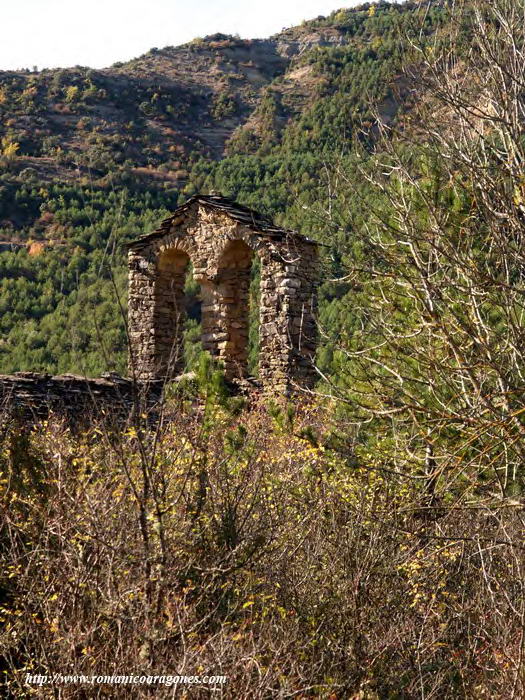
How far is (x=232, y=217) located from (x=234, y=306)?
133cm

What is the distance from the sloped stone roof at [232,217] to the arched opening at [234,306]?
47 centimetres

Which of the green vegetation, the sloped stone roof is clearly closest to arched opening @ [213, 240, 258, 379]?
the sloped stone roof

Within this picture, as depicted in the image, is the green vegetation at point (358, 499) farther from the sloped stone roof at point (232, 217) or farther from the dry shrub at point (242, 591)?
the sloped stone roof at point (232, 217)

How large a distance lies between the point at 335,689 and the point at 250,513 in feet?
3.04

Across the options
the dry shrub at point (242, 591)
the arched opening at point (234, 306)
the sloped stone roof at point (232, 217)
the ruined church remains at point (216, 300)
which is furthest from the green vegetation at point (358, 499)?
the arched opening at point (234, 306)

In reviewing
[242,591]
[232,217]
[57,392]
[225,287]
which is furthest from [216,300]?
[242,591]

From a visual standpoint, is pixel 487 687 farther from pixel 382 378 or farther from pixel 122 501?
pixel 122 501

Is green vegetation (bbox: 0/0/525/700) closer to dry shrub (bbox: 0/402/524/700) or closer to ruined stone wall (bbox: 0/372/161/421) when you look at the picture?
dry shrub (bbox: 0/402/524/700)

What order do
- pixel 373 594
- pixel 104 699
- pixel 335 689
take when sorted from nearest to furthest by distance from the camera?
pixel 104 699
pixel 335 689
pixel 373 594

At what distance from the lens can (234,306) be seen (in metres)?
12.4

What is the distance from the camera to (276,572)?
445 centimetres

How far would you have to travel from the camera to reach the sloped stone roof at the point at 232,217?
36.8 ft

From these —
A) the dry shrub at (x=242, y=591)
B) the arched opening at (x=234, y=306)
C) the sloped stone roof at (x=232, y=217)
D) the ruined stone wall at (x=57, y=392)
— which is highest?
the sloped stone roof at (x=232, y=217)

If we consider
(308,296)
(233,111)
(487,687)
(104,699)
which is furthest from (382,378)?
(233,111)
